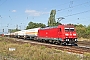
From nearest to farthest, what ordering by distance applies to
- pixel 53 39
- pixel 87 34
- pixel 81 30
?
pixel 53 39, pixel 87 34, pixel 81 30

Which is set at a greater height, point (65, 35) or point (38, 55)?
point (65, 35)

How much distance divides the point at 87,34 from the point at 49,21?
20372 millimetres

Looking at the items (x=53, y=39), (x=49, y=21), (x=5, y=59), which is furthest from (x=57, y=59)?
(x=49, y=21)

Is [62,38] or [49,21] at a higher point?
[49,21]

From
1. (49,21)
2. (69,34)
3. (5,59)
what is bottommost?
(5,59)

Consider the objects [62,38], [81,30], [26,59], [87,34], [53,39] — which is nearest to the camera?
[26,59]

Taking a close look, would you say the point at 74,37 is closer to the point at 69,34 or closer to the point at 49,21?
the point at 69,34

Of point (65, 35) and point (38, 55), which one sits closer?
point (38, 55)

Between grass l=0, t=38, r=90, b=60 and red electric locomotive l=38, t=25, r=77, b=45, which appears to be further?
red electric locomotive l=38, t=25, r=77, b=45

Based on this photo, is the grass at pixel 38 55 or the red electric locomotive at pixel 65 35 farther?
the red electric locomotive at pixel 65 35

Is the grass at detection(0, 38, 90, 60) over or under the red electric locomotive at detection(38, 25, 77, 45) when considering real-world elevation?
under

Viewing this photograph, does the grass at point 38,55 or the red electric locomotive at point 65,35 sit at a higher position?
the red electric locomotive at point 65,35

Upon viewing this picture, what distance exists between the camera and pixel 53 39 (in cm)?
3036

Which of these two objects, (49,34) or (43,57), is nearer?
(43,57)
